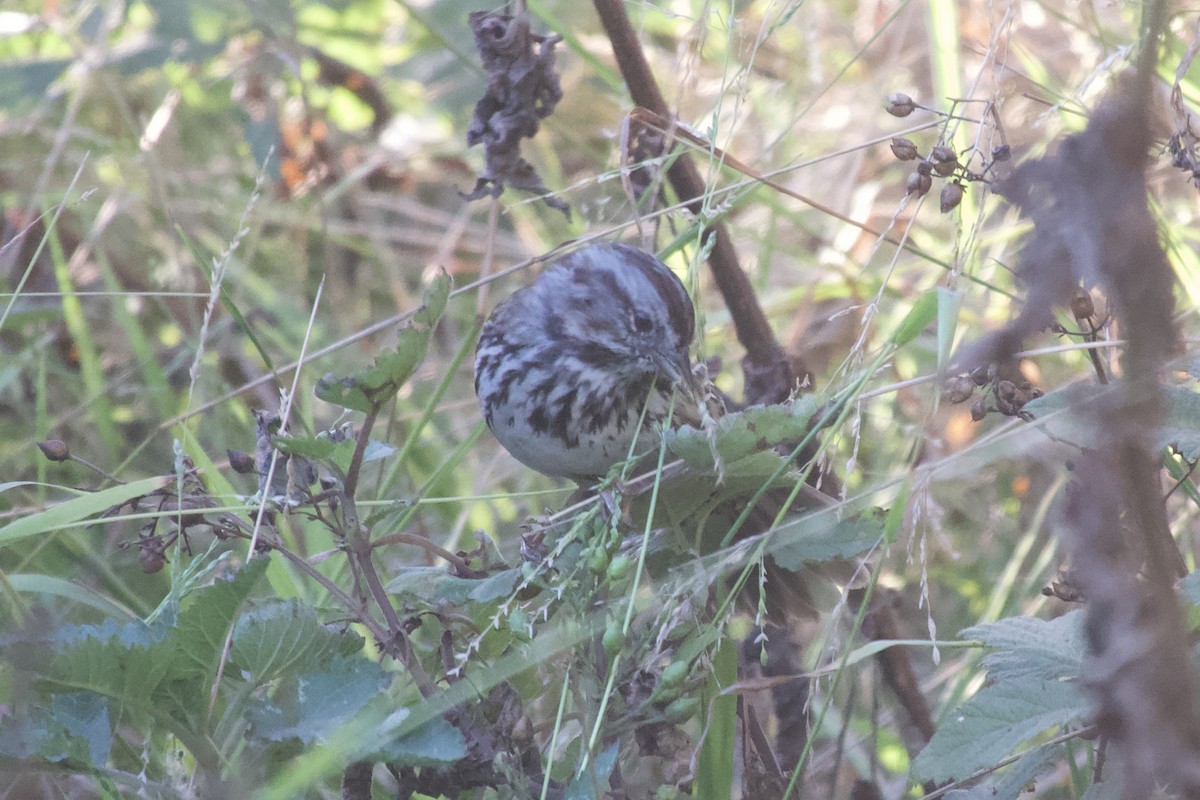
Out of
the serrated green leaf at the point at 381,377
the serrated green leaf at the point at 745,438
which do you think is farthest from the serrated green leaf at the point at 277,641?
the serrated green leaf at the point at 745,438

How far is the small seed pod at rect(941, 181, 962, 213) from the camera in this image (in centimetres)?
171

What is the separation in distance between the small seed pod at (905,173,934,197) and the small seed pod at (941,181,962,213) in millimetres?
27

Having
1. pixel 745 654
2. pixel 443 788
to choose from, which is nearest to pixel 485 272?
pixel 745 654

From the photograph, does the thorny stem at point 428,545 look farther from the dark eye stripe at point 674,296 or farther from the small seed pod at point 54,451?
the dark eye stripe at point 674,296

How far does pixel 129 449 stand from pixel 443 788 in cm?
216

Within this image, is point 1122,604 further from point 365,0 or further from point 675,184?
point 365,0

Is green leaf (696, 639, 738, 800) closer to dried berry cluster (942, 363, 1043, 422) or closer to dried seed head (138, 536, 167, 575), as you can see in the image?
dried berry cluster (942, 363, 1043, 422)

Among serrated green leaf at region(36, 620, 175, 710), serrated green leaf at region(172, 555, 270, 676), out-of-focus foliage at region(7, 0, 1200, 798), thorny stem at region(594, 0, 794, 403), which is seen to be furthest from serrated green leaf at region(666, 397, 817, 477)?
thorny stem at region(594, 0, 794, 403)

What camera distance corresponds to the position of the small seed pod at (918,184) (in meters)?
1.74

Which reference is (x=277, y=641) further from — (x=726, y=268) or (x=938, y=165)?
(x=726, y=268)

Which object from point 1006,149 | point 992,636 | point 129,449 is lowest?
point 129,449

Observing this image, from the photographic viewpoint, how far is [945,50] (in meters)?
2.87

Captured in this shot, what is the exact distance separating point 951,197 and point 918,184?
0.05 metres

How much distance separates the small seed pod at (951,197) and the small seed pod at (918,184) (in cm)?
3
